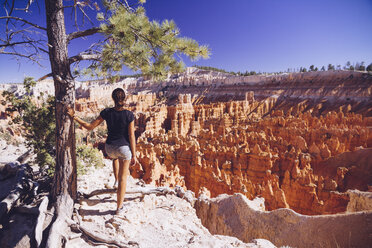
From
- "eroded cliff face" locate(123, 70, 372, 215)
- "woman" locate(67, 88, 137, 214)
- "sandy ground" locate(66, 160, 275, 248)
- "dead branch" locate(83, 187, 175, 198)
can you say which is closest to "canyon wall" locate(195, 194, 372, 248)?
"dead branch" locate(83, 187, 175, 198)

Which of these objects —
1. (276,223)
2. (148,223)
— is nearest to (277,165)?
(276,223)

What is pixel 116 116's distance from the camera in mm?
2877

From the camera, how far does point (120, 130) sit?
2.89 metres

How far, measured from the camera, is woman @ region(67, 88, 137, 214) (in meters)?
2.87

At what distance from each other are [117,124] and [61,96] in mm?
931

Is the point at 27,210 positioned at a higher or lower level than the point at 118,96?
lower

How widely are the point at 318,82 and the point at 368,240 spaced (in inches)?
1674

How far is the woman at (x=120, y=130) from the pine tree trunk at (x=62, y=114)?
22 cm

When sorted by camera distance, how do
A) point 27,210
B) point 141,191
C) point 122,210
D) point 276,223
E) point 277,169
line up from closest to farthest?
point 27,210
point 122,210
point 141,191
point 276,223
point 277,169

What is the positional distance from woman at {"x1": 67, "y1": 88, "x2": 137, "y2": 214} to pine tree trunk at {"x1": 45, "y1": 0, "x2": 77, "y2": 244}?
0.22m

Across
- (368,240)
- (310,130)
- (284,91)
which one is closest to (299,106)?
(284,91)

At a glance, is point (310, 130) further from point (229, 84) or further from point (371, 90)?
point (229, 84)

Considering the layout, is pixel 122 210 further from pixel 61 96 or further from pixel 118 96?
pixel 61 96

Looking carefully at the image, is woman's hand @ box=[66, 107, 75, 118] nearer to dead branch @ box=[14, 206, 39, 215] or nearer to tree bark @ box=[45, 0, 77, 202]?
tree bark @ box=[45, 0, 77, 202]
